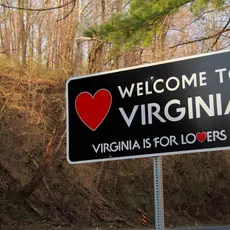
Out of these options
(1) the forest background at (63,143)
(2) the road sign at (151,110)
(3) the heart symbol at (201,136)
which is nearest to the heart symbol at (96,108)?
(2) the road sign at (151,110)

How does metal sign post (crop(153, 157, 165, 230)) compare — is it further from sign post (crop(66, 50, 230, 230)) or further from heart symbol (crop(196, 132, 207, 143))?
heart symbol (crop(196, 132, 207, 143))

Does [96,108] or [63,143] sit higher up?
[63,143]

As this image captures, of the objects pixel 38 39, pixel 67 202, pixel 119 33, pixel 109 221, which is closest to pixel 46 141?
pixel 67 202

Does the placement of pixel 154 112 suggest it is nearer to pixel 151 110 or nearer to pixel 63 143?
pixel 151 110

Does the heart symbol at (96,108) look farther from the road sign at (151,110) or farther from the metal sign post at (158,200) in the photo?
the metal sign post at (158,200)

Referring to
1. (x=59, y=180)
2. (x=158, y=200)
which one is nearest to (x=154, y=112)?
(x=158, y=200)

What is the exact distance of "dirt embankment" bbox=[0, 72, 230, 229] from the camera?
17.1m

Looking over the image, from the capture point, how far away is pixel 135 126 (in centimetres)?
221

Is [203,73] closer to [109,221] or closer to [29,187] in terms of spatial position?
[29,187]

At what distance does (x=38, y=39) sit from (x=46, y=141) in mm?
8654

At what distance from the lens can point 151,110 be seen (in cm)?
216

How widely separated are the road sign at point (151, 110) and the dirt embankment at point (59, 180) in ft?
45.6

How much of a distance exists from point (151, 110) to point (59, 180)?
57.4 feet

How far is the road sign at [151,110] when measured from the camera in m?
2.01
